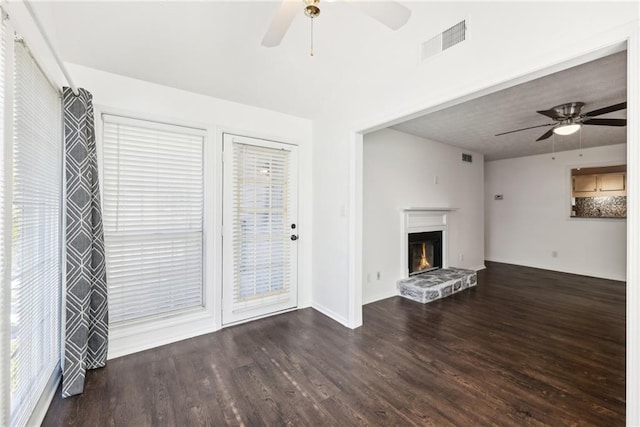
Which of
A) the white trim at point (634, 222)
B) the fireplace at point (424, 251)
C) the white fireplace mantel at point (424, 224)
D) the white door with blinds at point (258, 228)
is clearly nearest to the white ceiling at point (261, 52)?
the white door with blinds at point (258, 228)

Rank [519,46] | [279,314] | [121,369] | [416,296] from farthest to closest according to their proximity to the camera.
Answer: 1. [416,296]
2. [279,314]
3. [121,369]
4. [519,46]

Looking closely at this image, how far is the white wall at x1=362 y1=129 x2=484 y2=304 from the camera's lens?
4012 millimetres

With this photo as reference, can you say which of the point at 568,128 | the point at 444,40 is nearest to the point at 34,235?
the point at 444,40

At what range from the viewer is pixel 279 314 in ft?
11.3

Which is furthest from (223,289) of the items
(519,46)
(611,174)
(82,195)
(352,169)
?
(611,174)

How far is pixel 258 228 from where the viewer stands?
10.9 ft

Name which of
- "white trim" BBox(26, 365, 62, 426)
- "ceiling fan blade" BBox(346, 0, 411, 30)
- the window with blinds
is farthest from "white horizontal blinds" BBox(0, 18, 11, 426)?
"ceiling fan blade" BBox(346, 0, 411, 30)

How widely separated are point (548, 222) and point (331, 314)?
18.1 ft

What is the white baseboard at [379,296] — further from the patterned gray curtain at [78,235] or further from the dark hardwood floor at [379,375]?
the patterned gray curtain at [78,235]

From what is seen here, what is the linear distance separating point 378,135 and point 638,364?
11.2ft

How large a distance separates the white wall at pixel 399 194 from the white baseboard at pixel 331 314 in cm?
68

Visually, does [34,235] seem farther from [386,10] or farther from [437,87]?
[437,87]

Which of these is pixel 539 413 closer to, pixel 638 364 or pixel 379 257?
pixel 638 364

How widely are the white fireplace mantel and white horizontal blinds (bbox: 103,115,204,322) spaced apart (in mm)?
2983
